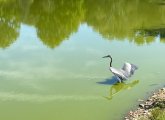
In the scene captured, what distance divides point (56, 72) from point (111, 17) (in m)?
25.5

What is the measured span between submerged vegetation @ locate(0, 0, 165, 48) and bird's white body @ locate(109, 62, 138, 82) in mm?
10182

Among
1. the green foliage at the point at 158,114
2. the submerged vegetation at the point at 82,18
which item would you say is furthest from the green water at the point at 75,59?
the green foliage at the point at 158,114

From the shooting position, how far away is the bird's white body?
88.7 ft

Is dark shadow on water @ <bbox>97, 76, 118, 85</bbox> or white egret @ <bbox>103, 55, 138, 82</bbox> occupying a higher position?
white egret @ <bbox>103, 55, 138, 82</bbox>

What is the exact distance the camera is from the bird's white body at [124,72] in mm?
27031

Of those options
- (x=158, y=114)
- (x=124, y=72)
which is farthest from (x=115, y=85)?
(x=158, y=114)

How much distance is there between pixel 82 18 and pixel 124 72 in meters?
26.3

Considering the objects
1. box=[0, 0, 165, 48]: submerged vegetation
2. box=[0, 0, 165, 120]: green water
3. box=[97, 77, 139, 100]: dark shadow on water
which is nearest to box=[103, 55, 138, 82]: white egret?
box=[97, 77, 139, 100]: dark shadow on water

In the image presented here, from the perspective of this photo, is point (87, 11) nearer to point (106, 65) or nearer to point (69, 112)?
point (106, 65)

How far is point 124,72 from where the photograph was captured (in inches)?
1086

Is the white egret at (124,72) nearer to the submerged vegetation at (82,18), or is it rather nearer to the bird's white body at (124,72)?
the bird's white body at (124,72)

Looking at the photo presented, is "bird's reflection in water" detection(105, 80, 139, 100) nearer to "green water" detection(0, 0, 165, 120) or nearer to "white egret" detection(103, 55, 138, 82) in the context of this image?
"green water" detection(0, 0, 165, 120)

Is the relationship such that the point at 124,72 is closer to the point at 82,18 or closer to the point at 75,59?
the point at 75,59

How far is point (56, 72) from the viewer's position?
29281mm
